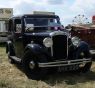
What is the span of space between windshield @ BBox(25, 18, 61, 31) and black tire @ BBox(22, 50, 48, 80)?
1.19 m

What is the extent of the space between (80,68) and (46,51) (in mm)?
1591

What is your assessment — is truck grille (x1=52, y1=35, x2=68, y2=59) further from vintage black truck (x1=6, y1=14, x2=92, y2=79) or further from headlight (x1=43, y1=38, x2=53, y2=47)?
headlight (x1=43, y1=38, x2=53, y2=47)

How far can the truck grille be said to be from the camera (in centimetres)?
1048

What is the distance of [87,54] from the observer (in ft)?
36.2

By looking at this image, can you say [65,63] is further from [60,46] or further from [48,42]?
[48,42]

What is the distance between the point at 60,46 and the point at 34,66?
1004mm

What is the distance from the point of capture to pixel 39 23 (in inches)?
466

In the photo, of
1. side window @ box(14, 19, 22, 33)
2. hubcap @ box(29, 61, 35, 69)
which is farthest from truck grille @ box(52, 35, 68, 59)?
side window @ box(14, 19, 22, 33)

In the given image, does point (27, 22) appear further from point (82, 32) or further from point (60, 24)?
point (82, 32)

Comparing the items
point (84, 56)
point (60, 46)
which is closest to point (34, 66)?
point (60, 46)

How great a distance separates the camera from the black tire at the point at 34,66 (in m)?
10.1

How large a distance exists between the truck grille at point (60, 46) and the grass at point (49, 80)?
712mm

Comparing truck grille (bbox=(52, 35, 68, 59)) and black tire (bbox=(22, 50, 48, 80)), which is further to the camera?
truck grille (bbox=(52, 35, 68, 59))

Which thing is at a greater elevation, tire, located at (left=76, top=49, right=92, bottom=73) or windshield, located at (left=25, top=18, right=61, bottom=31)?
windshield, located at (left=25, top=18, right=61, bottom=31)
